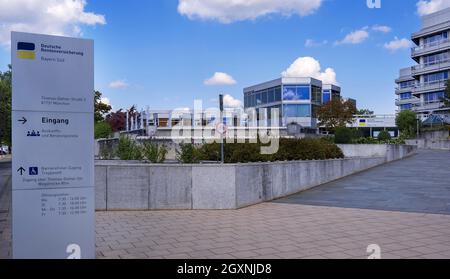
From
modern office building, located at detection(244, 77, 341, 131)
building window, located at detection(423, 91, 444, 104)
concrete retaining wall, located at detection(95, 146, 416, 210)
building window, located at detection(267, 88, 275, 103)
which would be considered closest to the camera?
concrete retaining wall, located at detection(95, 146, 416, 210)

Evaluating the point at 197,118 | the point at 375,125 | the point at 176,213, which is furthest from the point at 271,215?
the point at 375,125

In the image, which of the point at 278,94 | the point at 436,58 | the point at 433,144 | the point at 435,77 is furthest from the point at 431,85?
the point at 433,144

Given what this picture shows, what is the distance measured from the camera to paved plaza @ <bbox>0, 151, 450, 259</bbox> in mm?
6289

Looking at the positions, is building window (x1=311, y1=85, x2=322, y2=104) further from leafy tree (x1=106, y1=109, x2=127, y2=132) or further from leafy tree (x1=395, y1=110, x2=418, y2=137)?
leafy tree (x1=106, y1=109, x2=127, y2=132)

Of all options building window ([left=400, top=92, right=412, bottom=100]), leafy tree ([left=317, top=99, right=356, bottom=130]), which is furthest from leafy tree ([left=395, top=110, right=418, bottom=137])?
building window ([left=400, top=92, right=412, bottom=100])

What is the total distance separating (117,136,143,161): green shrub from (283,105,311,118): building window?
5281cm

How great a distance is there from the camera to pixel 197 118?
37219 mm

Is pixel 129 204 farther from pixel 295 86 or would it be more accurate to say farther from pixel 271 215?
pixel 295 86

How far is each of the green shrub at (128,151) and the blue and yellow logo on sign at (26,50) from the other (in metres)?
9.13

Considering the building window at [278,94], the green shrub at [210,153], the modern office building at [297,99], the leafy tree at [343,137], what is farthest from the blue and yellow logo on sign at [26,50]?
the building window at [278,94]

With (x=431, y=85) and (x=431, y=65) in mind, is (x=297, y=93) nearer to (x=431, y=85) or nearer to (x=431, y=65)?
A: (x=431, y=85)

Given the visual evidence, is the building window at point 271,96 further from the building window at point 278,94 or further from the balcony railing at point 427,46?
the balcony railing at point 427,46

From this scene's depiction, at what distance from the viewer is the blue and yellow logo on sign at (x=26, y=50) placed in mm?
4785

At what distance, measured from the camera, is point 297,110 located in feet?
223
